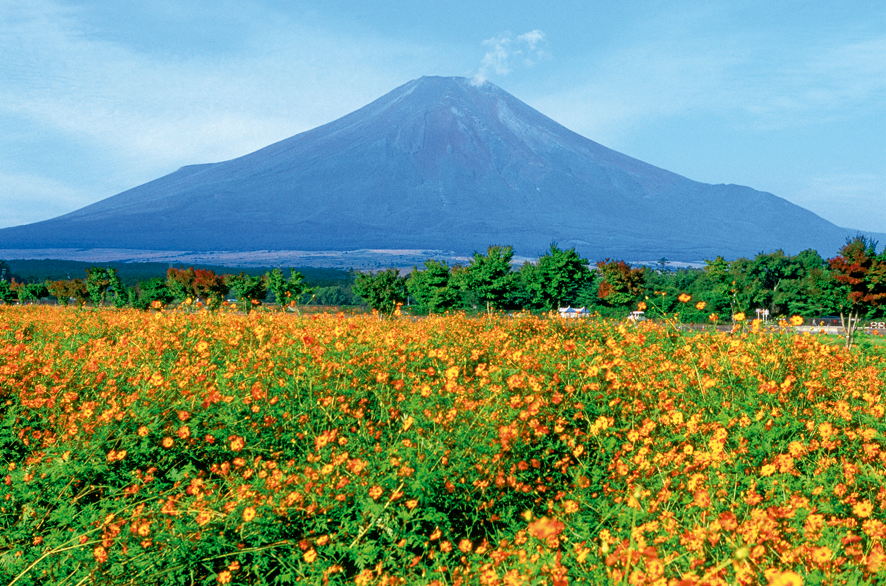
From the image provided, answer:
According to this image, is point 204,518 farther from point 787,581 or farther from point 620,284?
point 620,284

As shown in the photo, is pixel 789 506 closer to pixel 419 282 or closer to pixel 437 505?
pixel 437 505

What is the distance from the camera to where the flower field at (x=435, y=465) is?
348 cm

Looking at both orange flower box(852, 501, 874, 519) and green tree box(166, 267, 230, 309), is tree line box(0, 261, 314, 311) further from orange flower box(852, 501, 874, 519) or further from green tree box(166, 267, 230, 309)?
orange flower box(852, 501, 874, 519)

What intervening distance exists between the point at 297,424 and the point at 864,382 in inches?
223

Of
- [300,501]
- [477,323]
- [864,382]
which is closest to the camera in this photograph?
[300,501]

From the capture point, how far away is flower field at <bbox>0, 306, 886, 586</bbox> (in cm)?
348

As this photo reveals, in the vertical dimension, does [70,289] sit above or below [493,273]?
below

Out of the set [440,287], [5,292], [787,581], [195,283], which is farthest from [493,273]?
[5,292]

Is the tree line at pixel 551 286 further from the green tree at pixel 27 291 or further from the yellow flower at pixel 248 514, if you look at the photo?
the yellow flower at pixel 248 514

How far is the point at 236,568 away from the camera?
11.5ft

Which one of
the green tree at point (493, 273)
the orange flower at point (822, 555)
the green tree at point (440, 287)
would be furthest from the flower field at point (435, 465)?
the green tree at point (440, 287)

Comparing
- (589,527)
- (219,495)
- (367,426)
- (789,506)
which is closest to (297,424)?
(367,426)

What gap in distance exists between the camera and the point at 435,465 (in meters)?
A: 4.23

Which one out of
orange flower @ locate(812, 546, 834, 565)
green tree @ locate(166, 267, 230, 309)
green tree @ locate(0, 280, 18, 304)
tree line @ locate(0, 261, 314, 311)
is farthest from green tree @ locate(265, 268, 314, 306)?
orange flower @ locate(812, 546, 834, 565)
